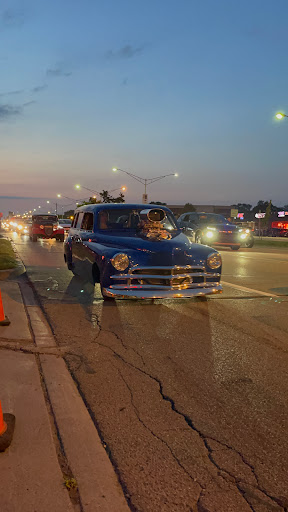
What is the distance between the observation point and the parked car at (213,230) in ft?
69.9

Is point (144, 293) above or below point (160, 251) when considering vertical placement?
below

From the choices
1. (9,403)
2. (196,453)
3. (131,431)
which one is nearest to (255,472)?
(196,453)

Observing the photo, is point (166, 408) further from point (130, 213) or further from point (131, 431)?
point (130, 213)

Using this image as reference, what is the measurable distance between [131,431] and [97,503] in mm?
844

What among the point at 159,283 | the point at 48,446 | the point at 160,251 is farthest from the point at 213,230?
the point at 48,446

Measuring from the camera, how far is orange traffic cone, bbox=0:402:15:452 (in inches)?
112

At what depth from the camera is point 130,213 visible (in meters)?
8.62

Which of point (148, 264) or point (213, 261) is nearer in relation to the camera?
point (148, 264)

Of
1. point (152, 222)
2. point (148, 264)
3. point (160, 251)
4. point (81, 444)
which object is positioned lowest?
point (81, 444)

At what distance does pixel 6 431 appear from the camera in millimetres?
2939

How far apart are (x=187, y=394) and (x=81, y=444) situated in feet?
3.92

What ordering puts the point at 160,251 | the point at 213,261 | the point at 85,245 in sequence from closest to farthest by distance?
the point at 160,251 < the point at 213,261 < the point at 85,245

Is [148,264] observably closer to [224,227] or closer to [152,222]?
[152,222]

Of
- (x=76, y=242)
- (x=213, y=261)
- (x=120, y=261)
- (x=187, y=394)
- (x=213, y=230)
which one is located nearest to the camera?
(x=187, y=394)
